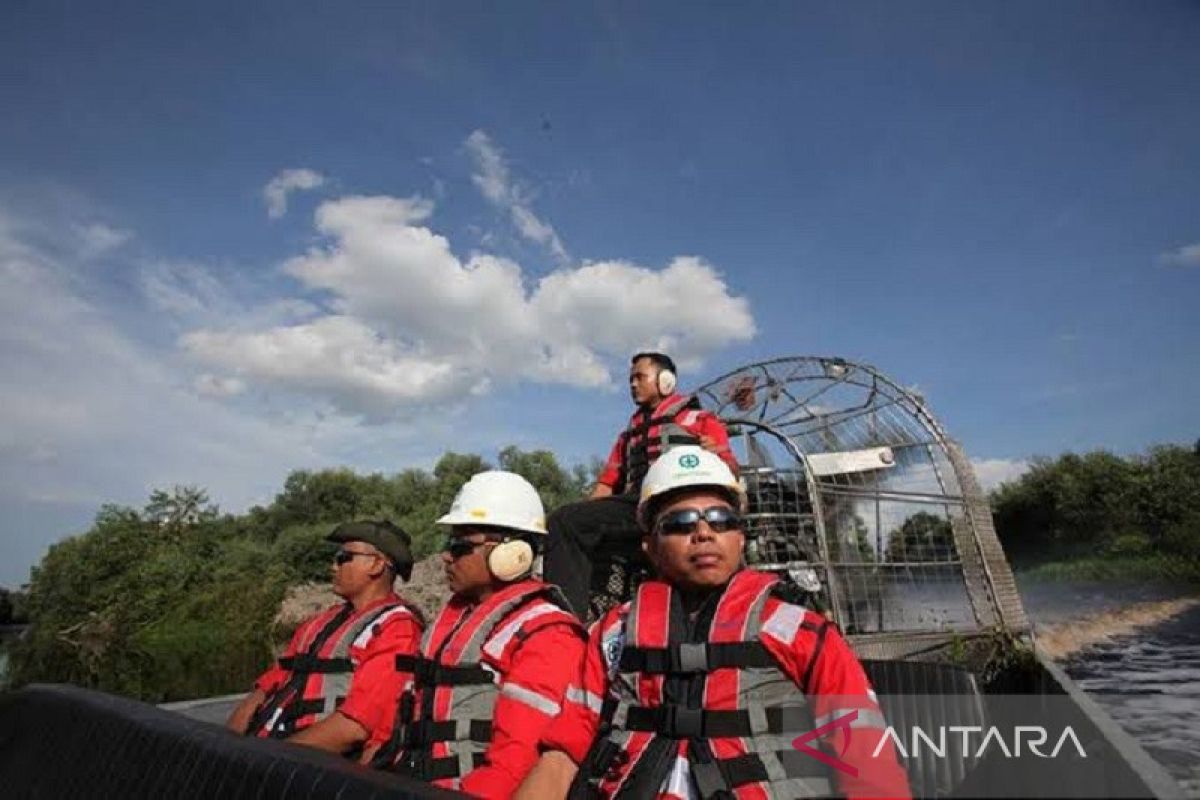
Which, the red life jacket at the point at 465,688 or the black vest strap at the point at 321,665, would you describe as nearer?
the red life jacket at the point at 465,688

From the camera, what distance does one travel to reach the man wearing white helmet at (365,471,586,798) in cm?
290

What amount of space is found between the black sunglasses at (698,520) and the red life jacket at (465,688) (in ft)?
2.75

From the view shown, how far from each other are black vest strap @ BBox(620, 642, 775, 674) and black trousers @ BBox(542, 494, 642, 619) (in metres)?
2.94

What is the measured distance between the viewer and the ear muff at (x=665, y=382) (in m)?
6.56

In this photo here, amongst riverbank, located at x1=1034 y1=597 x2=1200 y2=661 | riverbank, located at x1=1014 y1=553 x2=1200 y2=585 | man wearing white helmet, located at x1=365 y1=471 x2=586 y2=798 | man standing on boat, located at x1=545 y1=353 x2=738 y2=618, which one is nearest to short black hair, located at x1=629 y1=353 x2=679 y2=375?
man standing on boat, located at x1=545 y1=353 x2=738 y2=618

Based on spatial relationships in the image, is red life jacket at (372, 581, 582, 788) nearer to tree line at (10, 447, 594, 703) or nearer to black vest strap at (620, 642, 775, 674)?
black vest strap at (620, 642, 775, 674)

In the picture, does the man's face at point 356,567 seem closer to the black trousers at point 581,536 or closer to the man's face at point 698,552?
the black trousers at point 581,536

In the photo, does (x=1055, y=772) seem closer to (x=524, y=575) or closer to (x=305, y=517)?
(x=524, y=575)

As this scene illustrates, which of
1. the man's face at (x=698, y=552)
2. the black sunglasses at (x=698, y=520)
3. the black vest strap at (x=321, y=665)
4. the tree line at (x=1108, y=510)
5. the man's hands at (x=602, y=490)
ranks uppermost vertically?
the tree line at (x=1108, y=510)

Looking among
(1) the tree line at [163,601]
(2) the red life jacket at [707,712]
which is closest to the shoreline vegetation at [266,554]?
(1) the tree line at [163,601]

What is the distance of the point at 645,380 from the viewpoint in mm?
6539

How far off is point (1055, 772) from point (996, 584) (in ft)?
41.9

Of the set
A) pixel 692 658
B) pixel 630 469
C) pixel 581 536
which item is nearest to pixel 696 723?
pixel 692 658

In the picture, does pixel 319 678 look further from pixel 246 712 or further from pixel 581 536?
pixel 581 536
